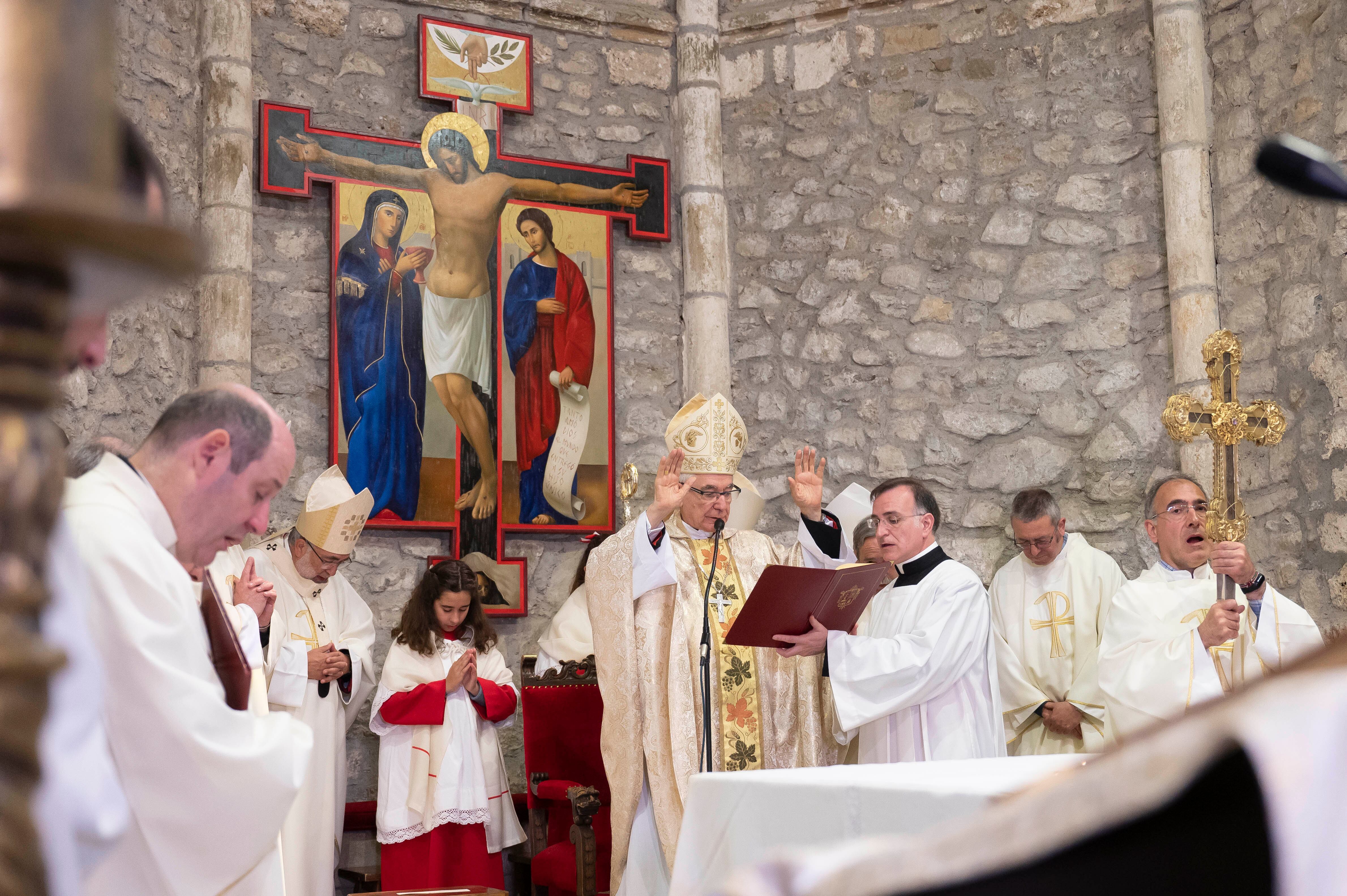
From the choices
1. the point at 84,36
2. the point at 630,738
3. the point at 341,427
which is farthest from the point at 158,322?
the point at 84,36

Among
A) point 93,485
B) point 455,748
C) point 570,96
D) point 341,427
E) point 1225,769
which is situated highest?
point 570,96

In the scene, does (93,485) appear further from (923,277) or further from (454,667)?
(923,277)

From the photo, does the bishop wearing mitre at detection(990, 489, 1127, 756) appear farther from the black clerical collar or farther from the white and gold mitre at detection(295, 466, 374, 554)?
the white and gold mitre at detection(295, 466, 374, 554)

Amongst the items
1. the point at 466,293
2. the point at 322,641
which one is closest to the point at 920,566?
the point at 322,641

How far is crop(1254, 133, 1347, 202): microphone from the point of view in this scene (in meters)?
0.96

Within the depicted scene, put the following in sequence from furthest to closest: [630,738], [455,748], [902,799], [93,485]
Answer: [455,748]
[630,738]
[902,799]
[93,485]

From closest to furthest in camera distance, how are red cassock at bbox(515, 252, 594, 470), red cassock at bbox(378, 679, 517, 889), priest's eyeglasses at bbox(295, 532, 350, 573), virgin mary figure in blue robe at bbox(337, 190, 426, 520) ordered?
red cassock at bbox(378, 679, 517, 889)
priest's eyeglasses at bbox(295, 532, 350, 573)
virgin mary figure in blue robe at bbox(337, 190, 426, 520)
red cassock at bbox(515, 252, 594, 470)

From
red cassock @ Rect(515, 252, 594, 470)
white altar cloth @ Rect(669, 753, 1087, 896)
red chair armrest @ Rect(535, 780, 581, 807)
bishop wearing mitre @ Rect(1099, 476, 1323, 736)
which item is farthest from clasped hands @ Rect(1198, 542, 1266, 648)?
red cassock @ Rect(515, 252, 594, 470)

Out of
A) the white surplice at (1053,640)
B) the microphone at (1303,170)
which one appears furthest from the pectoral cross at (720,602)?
the microphone at (1303,170)

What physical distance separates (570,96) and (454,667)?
3517 millimetres

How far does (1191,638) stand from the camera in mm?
4195

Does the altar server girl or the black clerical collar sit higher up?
the black clerical collar

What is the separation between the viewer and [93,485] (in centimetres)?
209

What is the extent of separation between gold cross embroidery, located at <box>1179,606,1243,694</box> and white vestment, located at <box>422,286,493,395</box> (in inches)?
154
